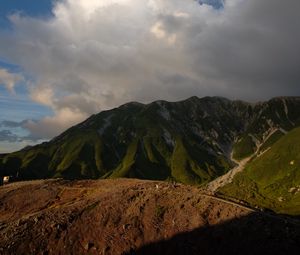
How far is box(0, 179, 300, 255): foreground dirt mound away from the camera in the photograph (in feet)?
133

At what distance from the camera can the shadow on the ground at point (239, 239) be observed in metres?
39.0

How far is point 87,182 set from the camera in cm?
6194

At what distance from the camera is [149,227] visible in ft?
147

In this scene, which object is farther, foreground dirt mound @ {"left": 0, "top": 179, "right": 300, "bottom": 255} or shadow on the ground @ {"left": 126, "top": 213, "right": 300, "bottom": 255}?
foreground dirt mound @ {"left": 0, "top": 179, "right": 300, "bottom": 255}

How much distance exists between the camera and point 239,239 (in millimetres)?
40469

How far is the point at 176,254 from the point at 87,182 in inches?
957

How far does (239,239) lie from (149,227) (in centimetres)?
954

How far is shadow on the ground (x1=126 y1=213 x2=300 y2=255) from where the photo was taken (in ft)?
128

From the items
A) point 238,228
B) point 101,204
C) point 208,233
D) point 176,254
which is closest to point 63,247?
point 101,204

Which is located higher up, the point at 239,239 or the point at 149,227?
the point at 149,227

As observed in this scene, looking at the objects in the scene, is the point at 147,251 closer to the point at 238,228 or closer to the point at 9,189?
the point at 238,228

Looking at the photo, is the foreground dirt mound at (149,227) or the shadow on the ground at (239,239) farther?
the foreground dirt mound at (149,227)

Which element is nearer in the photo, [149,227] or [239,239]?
[239,239]

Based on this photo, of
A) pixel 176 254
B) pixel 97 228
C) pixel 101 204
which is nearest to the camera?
pixel 176 254
